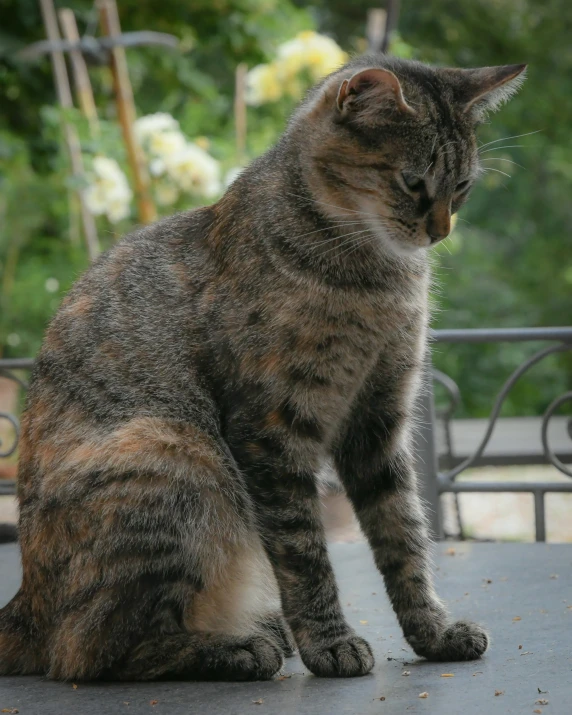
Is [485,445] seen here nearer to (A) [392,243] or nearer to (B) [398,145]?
(A) [392,243]

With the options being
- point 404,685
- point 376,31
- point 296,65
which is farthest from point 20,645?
point 376,31

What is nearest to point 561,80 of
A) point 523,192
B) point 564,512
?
point 523,192

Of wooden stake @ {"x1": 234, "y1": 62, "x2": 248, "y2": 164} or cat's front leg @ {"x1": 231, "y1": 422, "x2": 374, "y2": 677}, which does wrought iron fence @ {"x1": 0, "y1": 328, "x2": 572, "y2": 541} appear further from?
wooden stake @ {"x1": 234, "y1": 62, "x2": 248, "y2": 164}

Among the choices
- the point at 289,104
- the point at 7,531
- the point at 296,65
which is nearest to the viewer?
the point at 7,531

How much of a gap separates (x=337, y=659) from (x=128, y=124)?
11.6 ft

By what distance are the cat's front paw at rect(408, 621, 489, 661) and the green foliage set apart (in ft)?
10.6

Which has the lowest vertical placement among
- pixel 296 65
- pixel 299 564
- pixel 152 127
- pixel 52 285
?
pixel 299 564

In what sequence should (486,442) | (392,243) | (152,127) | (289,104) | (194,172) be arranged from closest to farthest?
(392,243), (486,442), (194,172), (152,127), (289,104)

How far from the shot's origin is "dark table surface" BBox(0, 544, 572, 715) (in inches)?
79.3

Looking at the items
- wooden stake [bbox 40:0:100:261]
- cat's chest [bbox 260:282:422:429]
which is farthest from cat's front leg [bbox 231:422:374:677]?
wooden stake [bbox 40:0:100:261]

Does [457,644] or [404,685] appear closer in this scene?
[404,685]

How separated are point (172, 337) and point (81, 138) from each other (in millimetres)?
3276

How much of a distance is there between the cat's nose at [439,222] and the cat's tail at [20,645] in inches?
50.1

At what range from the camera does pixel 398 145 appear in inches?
88.4
